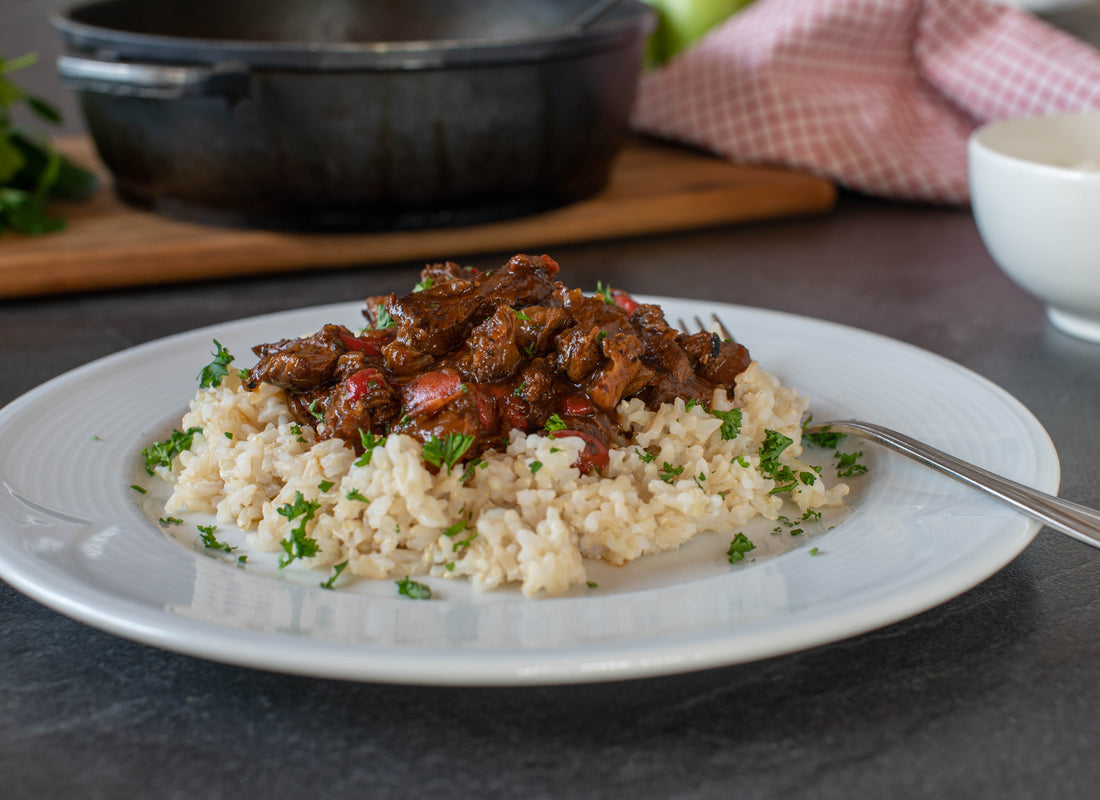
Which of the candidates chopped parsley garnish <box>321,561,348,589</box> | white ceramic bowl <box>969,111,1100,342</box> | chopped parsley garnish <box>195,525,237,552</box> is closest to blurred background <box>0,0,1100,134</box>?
white ceramic bowl <box>969,111,1100,342</box>

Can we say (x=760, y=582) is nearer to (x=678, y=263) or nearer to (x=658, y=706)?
(x=658, y=706)

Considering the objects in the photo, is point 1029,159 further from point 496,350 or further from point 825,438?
point 496,350

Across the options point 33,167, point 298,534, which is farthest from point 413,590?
point 33,167

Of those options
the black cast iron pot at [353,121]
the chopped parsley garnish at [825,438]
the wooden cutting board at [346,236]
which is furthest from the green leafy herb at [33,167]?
the chopped parsley garnish at [825,438]

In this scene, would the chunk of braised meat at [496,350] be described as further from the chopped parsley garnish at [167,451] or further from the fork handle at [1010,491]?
the fork handle at [1010,491]

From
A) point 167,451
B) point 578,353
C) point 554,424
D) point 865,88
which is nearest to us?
point 554,424
